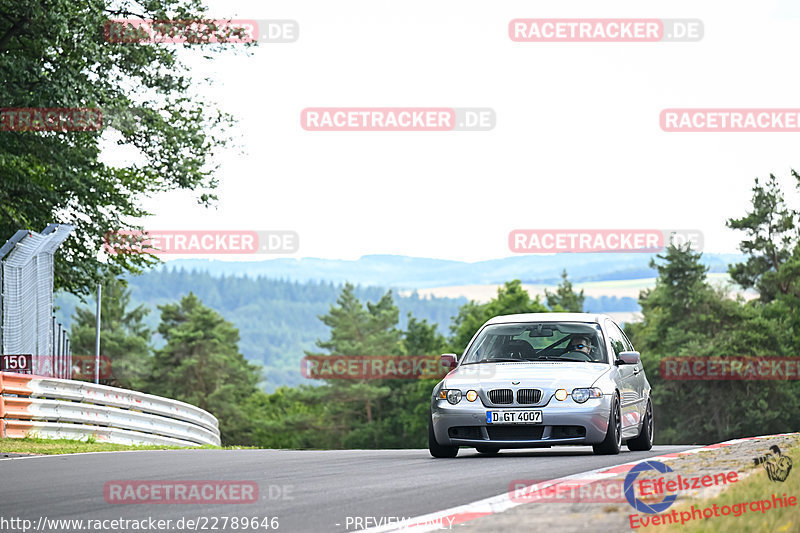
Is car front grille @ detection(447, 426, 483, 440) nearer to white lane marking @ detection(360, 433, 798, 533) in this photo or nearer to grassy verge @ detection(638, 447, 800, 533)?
white lane marking @ detection(360, 433, 798, 533)

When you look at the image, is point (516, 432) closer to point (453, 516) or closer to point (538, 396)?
point (538, 396)

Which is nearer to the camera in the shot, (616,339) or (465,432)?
(465,432)

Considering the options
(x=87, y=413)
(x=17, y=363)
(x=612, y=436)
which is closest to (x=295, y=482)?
(x=612, y=436)

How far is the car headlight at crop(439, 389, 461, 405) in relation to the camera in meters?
12.3

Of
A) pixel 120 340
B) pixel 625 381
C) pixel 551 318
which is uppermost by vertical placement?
pixel 120 340

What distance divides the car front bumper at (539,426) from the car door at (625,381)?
80 centimetres

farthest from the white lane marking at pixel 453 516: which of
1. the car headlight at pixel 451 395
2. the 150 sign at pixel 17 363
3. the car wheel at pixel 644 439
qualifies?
the 150 sign at pixel 17 363

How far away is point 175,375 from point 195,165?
282ft

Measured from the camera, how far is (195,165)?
27.3 m

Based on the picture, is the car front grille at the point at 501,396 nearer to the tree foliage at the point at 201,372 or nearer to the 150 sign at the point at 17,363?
the 150 sign at the point at 17,363

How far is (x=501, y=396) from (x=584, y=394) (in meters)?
0.88

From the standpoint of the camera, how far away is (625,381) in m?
13.3

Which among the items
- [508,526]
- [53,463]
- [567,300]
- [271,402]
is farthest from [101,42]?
[271,402]

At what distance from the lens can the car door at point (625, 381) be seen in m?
13.0
